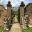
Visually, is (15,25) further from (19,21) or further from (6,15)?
(6,15)

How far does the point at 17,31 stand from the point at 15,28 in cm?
5

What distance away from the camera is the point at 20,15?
5.27 feet

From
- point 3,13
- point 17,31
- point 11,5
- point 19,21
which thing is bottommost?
point 17,31

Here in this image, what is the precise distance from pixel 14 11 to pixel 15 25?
0.21 metres

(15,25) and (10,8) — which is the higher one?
(10,8)

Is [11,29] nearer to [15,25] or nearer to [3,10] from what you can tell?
[15,25]

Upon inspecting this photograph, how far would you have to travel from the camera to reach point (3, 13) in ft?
5.25

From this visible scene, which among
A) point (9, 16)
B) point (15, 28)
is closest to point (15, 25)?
point (15, 28)

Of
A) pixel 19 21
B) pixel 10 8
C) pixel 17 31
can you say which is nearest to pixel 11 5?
pixel 10 8

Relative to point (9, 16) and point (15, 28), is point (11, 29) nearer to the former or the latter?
point (15, 28)

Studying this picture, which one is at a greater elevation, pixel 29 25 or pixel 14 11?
pixel 14 11

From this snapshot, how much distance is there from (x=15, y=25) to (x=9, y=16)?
0.53 ft

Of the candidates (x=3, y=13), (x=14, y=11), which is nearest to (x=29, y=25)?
(x=14, y=11)

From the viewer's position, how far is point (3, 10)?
5.24 feet
